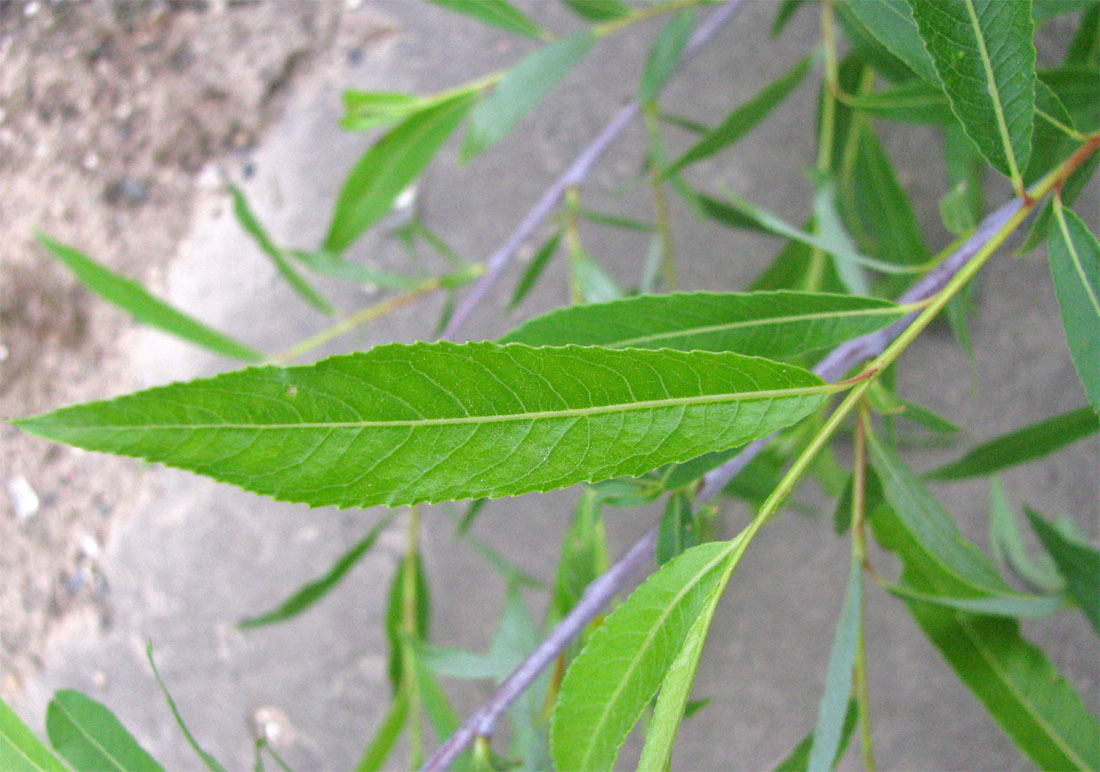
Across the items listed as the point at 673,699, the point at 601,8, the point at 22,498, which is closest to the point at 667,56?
the point at 601,8

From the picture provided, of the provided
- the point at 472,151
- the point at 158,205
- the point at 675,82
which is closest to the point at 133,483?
the point at 158,205

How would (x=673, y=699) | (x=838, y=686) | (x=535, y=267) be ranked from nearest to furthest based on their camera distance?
1. (x=673, y=699)
2. (x=838, y=686)
3. (x=535, y=267)

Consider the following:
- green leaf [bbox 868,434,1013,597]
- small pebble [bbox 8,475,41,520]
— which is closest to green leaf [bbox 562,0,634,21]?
green leaf [bbox 868,434,1013,597]

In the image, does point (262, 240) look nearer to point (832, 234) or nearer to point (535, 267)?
point (535, 267)

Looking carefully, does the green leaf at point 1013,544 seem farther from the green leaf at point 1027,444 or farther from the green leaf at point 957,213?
the green leaf at point 957,213

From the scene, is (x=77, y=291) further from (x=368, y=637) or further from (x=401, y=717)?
(x=401, y=717)

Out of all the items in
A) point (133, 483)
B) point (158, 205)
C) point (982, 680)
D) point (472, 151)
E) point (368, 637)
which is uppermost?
point (472, 151)
